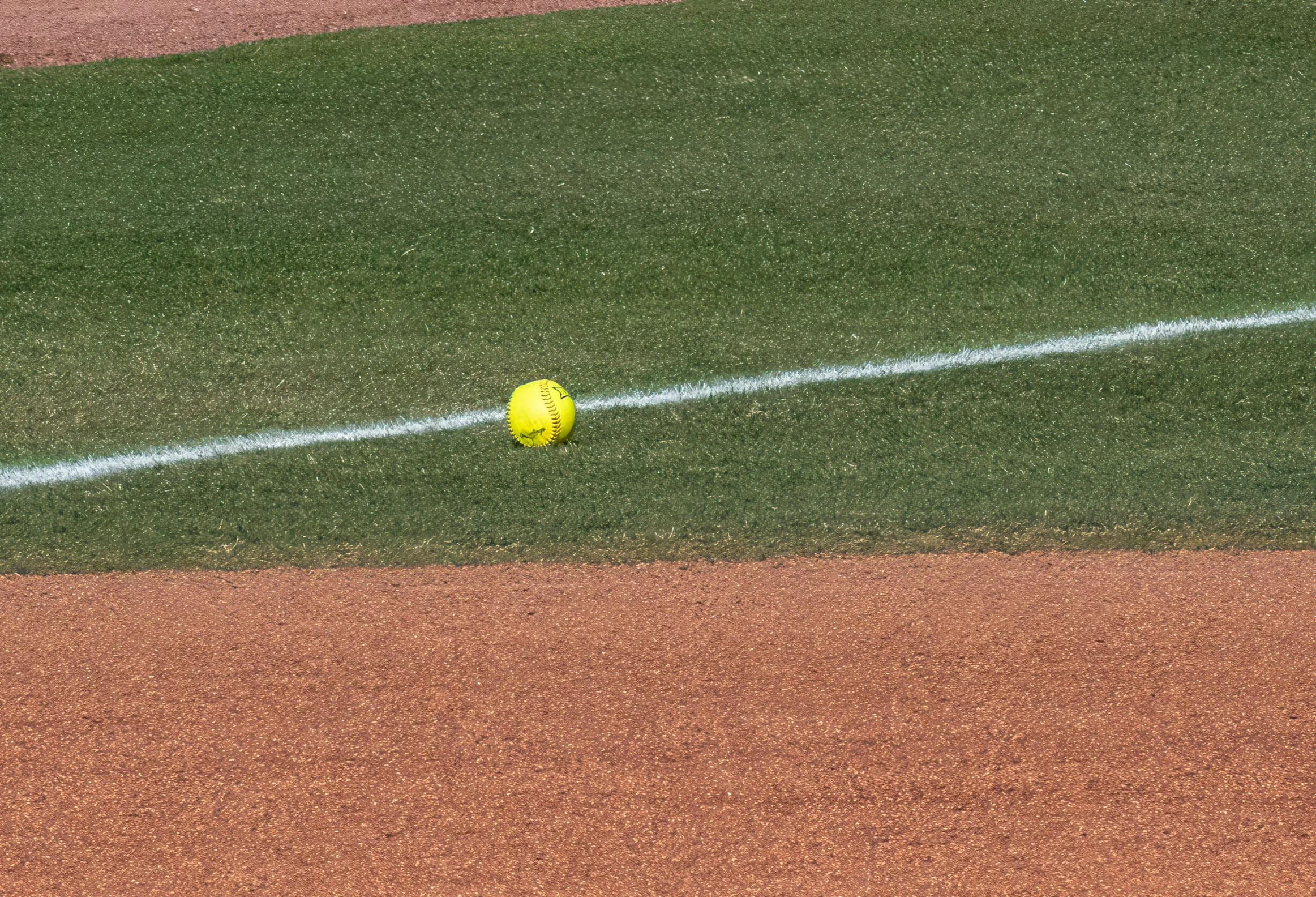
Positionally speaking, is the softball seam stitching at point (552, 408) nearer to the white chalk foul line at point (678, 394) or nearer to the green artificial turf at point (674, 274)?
the green artificial turf at point (674, 274)

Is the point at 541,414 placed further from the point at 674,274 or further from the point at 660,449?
the point at 674,274

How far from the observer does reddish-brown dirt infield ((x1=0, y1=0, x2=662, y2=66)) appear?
10.2 meters

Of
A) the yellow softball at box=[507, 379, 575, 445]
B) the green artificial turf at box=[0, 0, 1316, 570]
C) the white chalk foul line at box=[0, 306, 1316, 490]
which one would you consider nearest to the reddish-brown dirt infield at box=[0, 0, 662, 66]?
the green artificial turf at box=[0, 0, 1316, 570]

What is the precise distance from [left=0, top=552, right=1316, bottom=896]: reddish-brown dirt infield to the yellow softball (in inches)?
37.4

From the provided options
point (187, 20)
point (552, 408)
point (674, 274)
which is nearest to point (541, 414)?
point (552, 408)

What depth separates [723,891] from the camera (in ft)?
12.6

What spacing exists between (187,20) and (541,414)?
6.52 m

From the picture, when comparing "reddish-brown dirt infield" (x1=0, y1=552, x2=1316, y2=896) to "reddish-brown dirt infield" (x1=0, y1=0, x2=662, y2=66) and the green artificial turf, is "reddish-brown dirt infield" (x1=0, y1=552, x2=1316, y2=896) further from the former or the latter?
"reddish-brown dirt infield" (x1=0, y1=0, x2=662, y2=66)

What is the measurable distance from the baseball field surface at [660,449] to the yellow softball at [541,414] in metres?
0.18

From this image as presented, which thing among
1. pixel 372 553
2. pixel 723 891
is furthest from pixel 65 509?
pixel 723 891

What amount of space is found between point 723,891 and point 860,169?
5775 millimetres

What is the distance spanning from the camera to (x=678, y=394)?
21.7 ft

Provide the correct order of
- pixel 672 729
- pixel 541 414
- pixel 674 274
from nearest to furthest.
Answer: pixel 672 729
pixel 541 414
pixel 674 274

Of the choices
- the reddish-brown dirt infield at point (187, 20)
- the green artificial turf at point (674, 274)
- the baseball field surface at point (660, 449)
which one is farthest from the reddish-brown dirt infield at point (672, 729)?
the reddish-brown dirt infield at point (187, 20)
